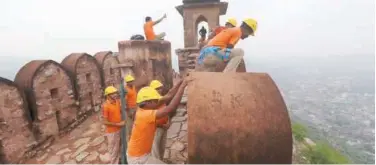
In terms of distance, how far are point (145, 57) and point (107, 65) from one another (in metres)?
3.64

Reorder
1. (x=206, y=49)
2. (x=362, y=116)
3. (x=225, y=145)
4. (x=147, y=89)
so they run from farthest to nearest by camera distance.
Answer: (x=362, y=116)
(x=206, y=49)
(x=147, y=89)
(x=225, y=145)

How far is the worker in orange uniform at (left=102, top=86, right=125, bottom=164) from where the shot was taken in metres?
4.72

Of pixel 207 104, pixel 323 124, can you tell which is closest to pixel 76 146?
pixel 207 104

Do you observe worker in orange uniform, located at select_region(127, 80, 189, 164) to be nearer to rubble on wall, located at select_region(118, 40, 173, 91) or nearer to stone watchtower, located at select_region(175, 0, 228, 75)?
rubble on wall, located at select_region(118, 40, 173, 91)

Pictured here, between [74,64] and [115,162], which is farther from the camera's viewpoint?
[74,64]

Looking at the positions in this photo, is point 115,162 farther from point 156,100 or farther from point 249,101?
point 249,101

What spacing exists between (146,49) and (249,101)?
13.1 ft

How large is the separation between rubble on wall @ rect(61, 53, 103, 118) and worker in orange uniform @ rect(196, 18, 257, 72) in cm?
479

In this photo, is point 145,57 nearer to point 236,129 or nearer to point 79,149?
point 79,149

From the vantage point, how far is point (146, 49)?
19.3ft

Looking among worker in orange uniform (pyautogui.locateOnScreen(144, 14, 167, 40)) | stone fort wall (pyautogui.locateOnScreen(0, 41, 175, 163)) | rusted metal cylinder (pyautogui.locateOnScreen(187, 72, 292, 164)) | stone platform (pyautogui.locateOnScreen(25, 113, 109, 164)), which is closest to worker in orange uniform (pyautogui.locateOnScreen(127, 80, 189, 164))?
rusted metal cylinder (pyautogui.locateOnScreen(187, 72, 292, 164))

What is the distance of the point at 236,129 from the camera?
7.25 ft

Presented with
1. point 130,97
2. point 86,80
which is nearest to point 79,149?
point 130,97

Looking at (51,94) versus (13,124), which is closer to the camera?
(13,124)
